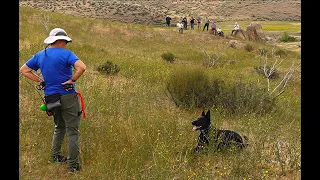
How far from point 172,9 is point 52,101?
7548 cm

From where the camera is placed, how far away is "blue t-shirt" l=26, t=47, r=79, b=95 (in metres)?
3.90

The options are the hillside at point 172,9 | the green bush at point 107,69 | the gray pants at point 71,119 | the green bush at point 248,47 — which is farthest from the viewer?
the hillside at point 172,9

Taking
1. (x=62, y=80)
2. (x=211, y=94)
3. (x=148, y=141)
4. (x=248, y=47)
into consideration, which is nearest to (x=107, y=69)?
(x=211, y=94)

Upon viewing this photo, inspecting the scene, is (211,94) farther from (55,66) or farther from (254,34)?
(254,34)

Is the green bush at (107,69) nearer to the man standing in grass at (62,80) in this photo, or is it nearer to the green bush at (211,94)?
the green bush at (211,94)

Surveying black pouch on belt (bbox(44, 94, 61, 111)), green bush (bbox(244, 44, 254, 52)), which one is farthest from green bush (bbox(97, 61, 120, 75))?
green bush (bbox(244, 44, 254, 52))

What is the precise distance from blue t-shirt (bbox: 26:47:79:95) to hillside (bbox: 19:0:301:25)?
4188cm

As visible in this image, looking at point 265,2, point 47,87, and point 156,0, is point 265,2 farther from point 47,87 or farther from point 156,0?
point 47,87

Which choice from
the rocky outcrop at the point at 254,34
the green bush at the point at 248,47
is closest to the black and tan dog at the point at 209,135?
the green bush at the point at 248,47

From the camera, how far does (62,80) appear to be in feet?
13.1

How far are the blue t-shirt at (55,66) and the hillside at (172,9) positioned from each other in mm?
41879

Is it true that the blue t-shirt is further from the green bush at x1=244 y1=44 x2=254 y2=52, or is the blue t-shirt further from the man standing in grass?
the green bush at x1=244 y1=44 x2=254 y2=52

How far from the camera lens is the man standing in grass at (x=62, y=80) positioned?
3.90 metres

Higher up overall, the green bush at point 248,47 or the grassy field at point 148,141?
the green bush at point 248,47
